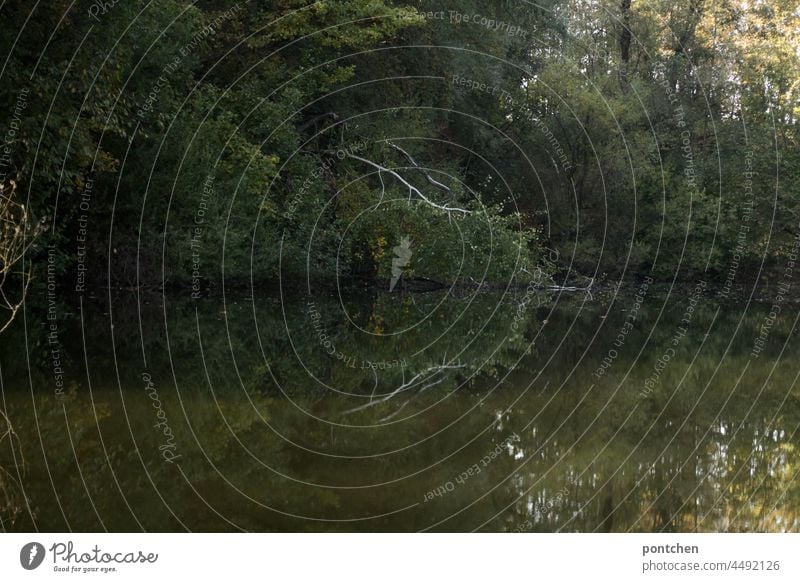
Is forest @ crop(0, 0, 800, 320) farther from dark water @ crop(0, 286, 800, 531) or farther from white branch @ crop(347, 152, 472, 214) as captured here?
dark water @ crop(0, 286, 800, 531)

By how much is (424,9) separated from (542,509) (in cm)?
2385

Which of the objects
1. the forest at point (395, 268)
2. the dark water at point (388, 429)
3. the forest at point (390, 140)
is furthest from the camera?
the forest at point (390, 140)

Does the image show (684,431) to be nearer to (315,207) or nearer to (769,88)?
(315,207)

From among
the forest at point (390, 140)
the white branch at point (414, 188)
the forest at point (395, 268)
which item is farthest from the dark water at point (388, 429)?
the white branch at point (414, 188)

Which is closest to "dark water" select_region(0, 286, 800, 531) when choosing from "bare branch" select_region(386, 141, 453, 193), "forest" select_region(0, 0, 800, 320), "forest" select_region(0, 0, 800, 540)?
"forest" select_region(0, 0, 800, 540)

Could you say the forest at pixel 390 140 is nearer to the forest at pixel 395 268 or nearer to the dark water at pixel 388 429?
the forest at pixel 395 268

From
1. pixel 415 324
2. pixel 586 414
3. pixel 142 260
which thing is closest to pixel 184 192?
pixel 142 260

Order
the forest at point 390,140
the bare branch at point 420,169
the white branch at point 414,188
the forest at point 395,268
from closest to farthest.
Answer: the forest at point 395,268, the forest at point 390,140, the white branch at point 414,188, the bare branch at point 420,169

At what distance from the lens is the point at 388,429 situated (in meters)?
8.89

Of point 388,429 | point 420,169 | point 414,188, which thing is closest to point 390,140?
point 420,169

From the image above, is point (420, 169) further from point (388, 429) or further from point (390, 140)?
point (388, 429)

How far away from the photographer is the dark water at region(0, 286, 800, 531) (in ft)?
20.7

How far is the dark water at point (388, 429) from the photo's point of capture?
632 centimetres
